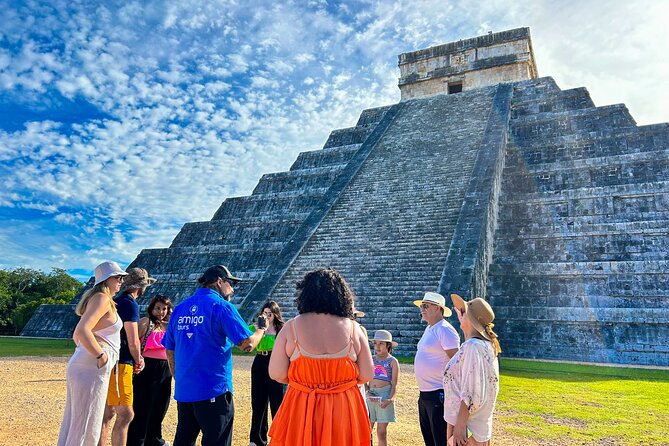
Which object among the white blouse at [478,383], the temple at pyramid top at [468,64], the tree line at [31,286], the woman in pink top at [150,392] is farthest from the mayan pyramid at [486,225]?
the tree line at [31,286]

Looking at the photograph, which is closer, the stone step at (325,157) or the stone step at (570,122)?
the stone step at (570,122)

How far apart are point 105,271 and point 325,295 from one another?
2009mm

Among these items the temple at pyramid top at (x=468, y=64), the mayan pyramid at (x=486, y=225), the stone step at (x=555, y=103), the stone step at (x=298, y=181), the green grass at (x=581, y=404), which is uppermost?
the temple at pyramid top at (x=468, y=64)

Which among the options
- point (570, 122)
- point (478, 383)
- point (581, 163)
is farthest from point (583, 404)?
point (570, 122)

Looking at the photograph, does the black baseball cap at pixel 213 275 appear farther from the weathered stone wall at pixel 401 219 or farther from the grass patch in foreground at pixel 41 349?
the grass patch in foreground at pixel 41 349

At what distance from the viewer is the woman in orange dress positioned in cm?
287

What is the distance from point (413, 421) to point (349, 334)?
3.73 m

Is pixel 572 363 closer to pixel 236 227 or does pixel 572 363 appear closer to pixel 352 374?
pixel 352 374

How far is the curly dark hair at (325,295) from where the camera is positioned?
9.68 ft

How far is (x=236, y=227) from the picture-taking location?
18.8m

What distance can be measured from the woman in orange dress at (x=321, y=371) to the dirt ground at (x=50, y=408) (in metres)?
2.63

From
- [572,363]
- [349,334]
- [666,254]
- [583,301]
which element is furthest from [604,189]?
[349,334]

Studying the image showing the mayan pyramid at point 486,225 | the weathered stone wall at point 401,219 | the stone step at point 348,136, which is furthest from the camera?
the stone step at point 348,136

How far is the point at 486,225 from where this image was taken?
13.7 metres
